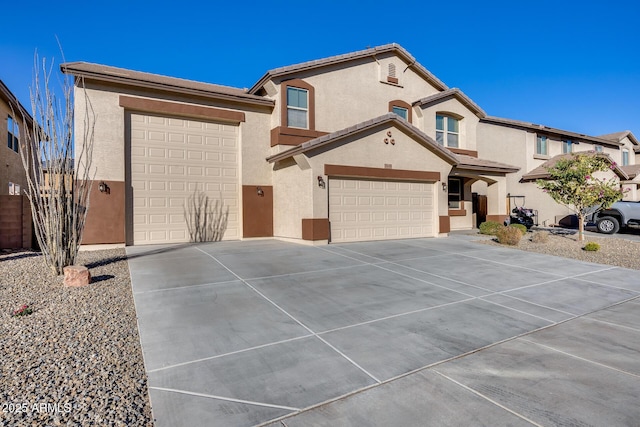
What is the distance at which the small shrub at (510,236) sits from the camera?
1218cm

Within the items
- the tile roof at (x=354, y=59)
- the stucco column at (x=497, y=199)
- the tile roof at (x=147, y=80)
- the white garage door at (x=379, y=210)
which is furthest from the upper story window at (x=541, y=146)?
the tile roof at (x=147, y=80)

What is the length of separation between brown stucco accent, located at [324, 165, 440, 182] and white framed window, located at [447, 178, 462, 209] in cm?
428

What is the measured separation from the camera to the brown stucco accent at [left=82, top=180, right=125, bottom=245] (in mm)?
11258

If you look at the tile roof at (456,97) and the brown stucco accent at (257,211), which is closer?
the brown stucco accent at (257,211)

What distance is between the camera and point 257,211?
14.0m

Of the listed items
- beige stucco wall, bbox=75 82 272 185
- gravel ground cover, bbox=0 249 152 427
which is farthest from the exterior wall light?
gravel ground cover, bbox=0 249 152 427

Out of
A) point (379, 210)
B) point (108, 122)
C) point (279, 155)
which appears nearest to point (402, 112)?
point (379, 210)

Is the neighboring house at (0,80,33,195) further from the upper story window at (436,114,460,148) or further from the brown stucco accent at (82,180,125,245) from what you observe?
the upper story window at (436,114,460,148)

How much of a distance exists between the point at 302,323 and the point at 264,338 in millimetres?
680

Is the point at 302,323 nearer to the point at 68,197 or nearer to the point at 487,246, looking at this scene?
the point at 68,197

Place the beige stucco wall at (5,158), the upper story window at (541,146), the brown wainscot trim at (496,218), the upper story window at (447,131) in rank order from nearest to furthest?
1. the beige stucco wall at (5,158)
2. the brown wainscot trim at (496,218)
3. the upper story window at (447,131)
4. the upper story window at (541,146)

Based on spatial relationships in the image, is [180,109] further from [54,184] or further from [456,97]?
[456,97]

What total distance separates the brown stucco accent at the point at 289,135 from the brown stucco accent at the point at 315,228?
3.75 metres

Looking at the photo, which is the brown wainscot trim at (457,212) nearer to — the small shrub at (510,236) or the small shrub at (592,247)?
the small shrub at (510,236)
